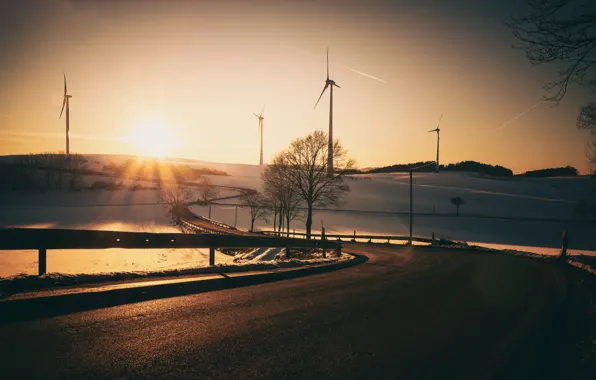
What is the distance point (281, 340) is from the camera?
16.4 feet

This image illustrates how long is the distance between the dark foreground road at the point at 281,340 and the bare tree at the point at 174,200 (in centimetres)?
5437

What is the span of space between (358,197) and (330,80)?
122 ft

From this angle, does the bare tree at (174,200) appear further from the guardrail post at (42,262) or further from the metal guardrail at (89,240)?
the guardrail post at (42,262)

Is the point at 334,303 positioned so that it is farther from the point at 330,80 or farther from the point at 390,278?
the point at 330,80

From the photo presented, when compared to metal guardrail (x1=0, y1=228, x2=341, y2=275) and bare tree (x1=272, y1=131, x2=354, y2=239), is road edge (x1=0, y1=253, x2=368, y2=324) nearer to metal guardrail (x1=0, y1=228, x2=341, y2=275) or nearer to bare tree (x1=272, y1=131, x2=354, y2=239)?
metal guardrail (x1=0, y1=228, x2=341, y2=275)

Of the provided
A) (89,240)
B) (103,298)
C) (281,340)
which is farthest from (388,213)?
(281,340)

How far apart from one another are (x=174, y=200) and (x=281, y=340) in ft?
257

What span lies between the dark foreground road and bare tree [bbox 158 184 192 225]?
178ft

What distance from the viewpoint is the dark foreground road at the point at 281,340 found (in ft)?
13.1

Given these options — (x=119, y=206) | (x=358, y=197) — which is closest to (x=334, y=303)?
(x=119, y=206)

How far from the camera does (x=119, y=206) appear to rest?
7975 cm

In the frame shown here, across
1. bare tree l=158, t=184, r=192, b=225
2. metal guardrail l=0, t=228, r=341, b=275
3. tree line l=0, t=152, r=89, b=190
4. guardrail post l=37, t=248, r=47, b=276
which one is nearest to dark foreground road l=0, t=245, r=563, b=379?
guardrail post l=37, t=248, r=47, b=276

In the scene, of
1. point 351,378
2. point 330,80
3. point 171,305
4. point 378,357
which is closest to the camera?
point 351,378

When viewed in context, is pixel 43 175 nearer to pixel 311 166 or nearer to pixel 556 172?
pixel 311 166
